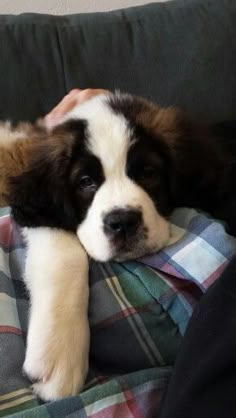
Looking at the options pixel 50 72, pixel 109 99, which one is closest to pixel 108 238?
pixel 109 99

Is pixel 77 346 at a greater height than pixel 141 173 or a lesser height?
lesser

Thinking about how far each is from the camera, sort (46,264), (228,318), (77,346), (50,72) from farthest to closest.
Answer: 1. (50,72)
2. (46,264)
3. (77,346)
4. (228,318)

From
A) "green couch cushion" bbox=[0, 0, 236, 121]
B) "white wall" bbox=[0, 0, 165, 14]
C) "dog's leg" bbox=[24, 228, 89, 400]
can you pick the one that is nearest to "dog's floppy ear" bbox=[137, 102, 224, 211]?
"dog's leg" bbox=[24, 228, 89, 400]

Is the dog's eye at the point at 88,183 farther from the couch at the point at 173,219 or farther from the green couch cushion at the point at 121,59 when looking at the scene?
the green couch cushion at the point at 121,59

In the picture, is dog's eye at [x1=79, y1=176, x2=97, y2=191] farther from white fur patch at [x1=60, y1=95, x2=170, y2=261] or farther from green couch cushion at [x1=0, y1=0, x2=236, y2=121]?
green couch cushion at [x1=0, y1=0, x2=236, y2=121]

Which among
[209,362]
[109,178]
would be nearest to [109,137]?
[109,178]

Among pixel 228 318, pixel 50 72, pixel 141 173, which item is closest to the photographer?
pixel 228 318

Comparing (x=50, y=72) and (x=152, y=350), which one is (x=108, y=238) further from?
(x=50, y=72)
